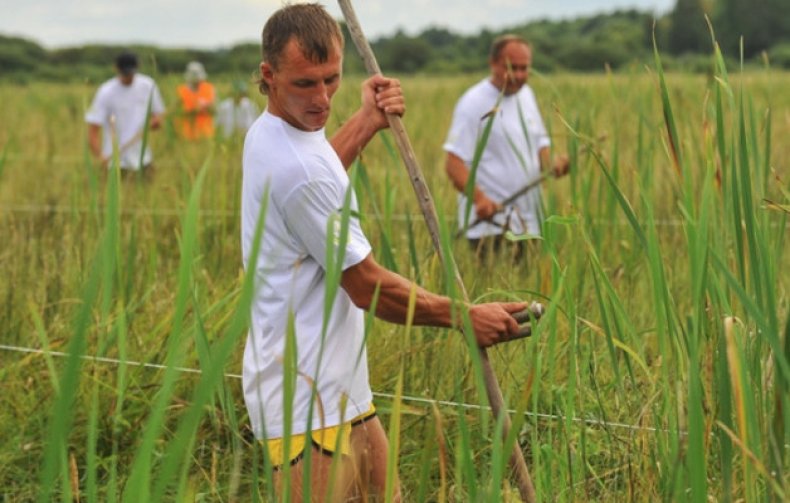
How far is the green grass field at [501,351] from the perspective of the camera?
132cm

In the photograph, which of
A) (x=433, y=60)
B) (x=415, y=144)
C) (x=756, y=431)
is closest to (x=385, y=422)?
(x=756, y=431)

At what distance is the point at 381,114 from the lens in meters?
1.94

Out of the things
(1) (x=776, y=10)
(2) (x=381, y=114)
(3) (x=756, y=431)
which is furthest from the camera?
(1) (x=776, y=10)

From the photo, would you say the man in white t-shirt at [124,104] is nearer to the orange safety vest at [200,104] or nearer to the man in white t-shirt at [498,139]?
the orange safety vest at [200,104]

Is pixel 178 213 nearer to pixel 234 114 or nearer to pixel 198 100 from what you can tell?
pixel 234 114

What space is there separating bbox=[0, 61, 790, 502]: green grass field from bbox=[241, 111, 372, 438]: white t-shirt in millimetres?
76

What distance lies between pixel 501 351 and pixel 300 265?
94 centimetres

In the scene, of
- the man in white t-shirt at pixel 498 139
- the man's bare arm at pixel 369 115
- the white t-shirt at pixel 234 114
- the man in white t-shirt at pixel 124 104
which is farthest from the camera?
the man in white t-shirt at pixel 124 104

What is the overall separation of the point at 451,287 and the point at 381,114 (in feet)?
2.49

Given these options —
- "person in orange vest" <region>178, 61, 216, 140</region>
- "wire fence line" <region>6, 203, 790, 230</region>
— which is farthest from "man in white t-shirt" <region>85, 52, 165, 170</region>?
"wire fence line" <region>6, 203, 790, 230</region>

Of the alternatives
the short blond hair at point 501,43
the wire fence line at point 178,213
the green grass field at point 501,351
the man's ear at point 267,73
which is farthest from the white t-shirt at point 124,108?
the man's ear at point 267,73

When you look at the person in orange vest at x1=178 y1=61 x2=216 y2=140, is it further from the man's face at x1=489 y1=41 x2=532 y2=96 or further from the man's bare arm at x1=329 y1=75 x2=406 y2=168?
the man's bare arm at x1=329 y1=75 x2=406 y2=168

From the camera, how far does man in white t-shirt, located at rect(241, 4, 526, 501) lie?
5.60 feet

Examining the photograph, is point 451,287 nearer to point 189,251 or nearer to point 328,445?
point 189,251
